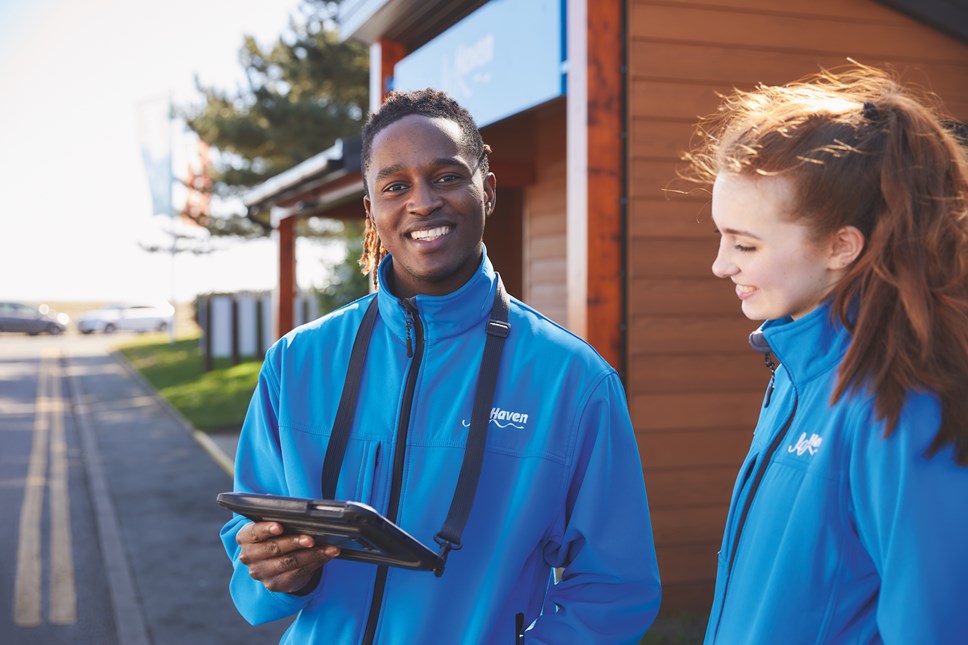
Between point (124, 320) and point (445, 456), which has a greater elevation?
point (124, 320)

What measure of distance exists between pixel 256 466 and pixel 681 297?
11.0 feet

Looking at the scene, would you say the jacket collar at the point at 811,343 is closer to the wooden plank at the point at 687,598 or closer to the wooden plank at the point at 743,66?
the wooden plank at the point at 743,66

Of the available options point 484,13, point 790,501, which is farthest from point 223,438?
point 790,501

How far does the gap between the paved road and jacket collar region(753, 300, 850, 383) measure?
452 centimetres

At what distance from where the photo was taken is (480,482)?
194 cm

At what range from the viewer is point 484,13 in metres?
5.83

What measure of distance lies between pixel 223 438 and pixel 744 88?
29.7 feet

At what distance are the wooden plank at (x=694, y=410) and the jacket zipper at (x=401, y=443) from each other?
10.1 ft

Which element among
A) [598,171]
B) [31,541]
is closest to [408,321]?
[598,171]

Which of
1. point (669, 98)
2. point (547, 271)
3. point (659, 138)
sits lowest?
point (547, 271)

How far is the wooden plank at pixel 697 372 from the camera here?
195 inches

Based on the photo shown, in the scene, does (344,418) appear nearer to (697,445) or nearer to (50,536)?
(697,445)

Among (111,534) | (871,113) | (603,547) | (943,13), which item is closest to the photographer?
(871,113)

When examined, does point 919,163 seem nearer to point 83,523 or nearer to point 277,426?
point 277,426
